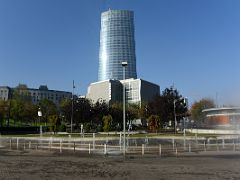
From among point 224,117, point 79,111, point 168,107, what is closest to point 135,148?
point 168,107

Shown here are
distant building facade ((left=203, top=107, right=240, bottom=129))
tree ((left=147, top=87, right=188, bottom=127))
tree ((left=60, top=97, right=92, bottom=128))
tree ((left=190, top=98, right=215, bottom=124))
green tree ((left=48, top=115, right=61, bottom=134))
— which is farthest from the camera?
tree ((left=190, top=98, right=215, bottom=124))

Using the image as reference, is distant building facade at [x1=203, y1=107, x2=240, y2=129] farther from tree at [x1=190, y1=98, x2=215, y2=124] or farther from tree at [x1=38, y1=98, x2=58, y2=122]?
tree at [x1=38, y1=98, x2=58, y2=122]

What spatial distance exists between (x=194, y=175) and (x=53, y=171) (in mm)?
6758

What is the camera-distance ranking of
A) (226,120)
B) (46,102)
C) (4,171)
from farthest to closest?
(46,102) → (226,120) → (4,171)

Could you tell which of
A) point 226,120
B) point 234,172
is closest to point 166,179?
point 234,172

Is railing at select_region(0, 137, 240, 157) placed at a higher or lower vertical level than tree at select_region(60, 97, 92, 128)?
lower

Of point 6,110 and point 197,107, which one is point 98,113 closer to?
point 6,110

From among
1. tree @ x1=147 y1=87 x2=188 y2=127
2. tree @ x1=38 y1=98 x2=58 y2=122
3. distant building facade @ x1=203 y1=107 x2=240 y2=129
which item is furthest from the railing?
tree @ x1=38 y1=98 x2=58 y2=122

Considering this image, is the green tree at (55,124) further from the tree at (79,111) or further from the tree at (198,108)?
the tree at (198,108)

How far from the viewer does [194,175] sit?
1698cm

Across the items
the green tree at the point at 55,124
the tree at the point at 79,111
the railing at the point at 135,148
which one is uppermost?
the tree at the point at 79,111

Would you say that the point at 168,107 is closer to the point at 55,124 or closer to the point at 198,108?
the point at 55,124

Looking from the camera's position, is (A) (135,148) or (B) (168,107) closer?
(A) (135,148)

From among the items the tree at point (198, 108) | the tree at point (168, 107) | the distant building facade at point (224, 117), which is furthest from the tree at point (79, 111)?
the tree at point (198, 108)
